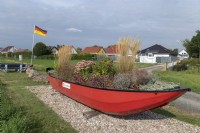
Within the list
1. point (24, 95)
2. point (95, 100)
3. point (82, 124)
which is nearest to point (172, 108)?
point (95, 100)

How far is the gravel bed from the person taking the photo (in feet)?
21.3

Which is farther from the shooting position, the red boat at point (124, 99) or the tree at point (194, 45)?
the tree at point (194, 45)

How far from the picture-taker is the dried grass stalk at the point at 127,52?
7570mm

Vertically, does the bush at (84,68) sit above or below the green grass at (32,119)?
above

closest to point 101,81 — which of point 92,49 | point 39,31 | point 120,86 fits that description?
point 120,86

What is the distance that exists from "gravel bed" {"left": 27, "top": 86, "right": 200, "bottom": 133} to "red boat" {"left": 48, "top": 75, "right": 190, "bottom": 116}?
30 centimetres

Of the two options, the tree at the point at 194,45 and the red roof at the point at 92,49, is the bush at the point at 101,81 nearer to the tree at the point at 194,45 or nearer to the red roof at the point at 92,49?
the tree at the point at 194,45

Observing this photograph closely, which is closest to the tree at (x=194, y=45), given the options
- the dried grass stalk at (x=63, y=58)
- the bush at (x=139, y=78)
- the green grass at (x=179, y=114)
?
the dried grass stalk at (x=63, y=58)

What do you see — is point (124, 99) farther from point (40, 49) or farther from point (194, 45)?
point (40, 49)

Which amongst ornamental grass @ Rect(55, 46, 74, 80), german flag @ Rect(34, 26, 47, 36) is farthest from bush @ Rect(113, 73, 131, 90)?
german flag @ Rect(34, 26, 47, 36)

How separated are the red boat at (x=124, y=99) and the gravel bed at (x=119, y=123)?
295mm

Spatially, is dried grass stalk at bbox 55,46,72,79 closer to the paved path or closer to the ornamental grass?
the ornamental grass

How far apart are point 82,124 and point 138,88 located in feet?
5.30

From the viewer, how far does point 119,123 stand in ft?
22.8
